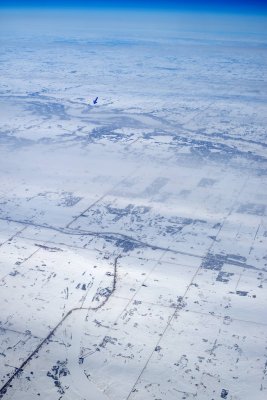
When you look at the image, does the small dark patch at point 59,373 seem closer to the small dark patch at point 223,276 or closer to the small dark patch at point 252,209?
the small dark patch at point 223,276

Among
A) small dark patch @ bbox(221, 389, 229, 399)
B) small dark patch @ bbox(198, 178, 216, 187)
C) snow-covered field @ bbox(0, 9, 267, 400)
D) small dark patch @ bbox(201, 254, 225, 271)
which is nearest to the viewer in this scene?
small dark patch @ bbox(221, 389, 229, 399)

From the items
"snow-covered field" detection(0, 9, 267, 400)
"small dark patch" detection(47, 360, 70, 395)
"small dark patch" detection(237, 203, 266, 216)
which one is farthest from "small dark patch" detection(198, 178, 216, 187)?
"small dark patch" detection(47, 360, 70, 395)

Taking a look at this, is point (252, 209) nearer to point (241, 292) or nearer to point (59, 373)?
point (241, 292)

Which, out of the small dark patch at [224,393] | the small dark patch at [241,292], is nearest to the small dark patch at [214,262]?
the small dark patch at [241,292]

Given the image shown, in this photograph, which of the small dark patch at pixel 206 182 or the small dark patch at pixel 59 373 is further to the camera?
the small dark patch at pixel 206 182

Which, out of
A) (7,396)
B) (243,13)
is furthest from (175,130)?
(243,13)

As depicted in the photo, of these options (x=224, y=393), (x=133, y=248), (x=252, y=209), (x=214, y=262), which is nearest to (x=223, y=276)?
(x=214, y=262)

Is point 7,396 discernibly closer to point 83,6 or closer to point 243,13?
point 243,13

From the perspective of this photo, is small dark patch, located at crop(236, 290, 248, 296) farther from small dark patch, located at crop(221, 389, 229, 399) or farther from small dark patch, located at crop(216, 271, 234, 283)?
small dark patch, located at crop(221, 389, 229, 399)

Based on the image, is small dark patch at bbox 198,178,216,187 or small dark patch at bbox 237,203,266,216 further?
small dark patch at bbox 198,178,216,187
